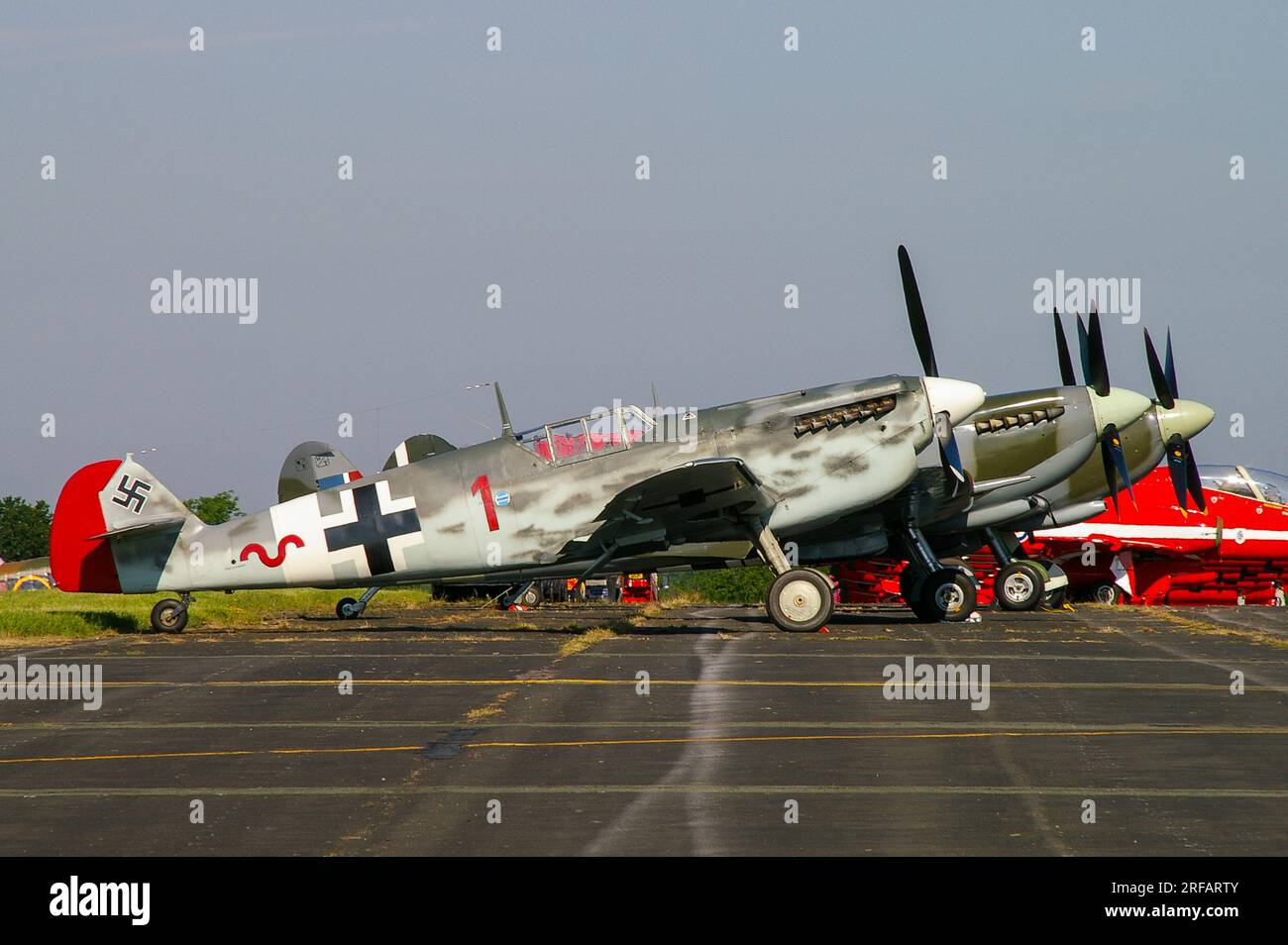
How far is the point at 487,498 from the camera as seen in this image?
20.0m

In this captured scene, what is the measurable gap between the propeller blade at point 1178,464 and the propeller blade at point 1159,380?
243 millimetres

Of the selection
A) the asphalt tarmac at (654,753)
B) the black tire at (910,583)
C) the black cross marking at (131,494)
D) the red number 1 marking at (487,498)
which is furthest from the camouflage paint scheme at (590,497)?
the black tire at (910,583)

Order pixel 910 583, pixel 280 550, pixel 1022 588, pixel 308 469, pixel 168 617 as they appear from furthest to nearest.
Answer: pixel 308 469
pixel 1022 588
pixel 910 583
pixel 168 617
pixel 280 550

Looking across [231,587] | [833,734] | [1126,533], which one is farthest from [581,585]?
[833,734]

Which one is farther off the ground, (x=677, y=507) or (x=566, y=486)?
(x=566, y=486)

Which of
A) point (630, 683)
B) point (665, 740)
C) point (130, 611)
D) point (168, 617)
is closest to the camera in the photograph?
point (665, 740)

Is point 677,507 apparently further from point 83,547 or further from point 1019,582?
point 1019,582

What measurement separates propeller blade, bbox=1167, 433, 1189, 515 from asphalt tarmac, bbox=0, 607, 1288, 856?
318 inches

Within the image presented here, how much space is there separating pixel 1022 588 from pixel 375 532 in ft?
40.7

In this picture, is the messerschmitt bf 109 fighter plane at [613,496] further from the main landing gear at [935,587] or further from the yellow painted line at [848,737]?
the yellow painted line at [848,737]

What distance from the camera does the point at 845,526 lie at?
23.2 m

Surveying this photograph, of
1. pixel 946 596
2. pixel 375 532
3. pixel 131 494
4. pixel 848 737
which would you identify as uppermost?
pixel 131 494

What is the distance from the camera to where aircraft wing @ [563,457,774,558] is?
1911 centimetres

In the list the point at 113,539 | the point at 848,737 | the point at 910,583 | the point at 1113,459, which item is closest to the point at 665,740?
the point at 848,737
